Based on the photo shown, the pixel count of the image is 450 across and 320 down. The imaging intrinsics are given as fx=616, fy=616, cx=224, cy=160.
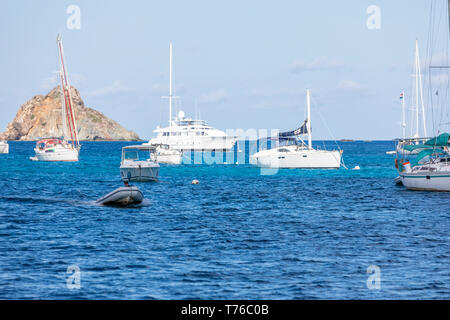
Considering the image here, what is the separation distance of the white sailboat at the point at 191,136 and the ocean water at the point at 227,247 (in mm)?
97681

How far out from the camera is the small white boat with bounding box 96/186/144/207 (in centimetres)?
3441

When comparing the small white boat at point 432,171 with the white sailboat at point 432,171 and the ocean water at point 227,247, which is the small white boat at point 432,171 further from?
the ocean water at point 227,247

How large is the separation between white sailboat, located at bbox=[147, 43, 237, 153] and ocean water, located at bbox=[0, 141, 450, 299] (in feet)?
320

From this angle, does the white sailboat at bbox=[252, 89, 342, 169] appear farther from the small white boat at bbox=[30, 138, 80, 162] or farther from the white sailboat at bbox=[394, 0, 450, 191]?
the small white boat at bbox=[30, 138, 80, 162]

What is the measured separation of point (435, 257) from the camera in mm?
20578

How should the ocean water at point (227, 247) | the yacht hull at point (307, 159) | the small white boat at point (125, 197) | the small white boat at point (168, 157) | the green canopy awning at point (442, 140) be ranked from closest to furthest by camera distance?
the ocean water at point (227, 247) < the small white boat at point (125, 197) < the green canopy awning at point (442, 140) < the yacht hull at point (307, 159) < the small white boat at point (168, 157)

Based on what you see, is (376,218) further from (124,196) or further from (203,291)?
(203,291)

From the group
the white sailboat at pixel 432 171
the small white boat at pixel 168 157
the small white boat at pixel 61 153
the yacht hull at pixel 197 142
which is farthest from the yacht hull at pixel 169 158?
the white sailboat at pixel 432 171

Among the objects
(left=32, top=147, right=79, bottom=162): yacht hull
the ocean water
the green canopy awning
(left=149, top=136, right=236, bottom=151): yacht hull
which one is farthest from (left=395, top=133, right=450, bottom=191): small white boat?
(left=149, top=136, right=236, bottom=151): yacht hull

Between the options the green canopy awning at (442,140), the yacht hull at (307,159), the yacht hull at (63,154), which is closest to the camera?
the green canopy awning at (442,140)

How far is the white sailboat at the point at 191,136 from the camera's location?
461 feet
